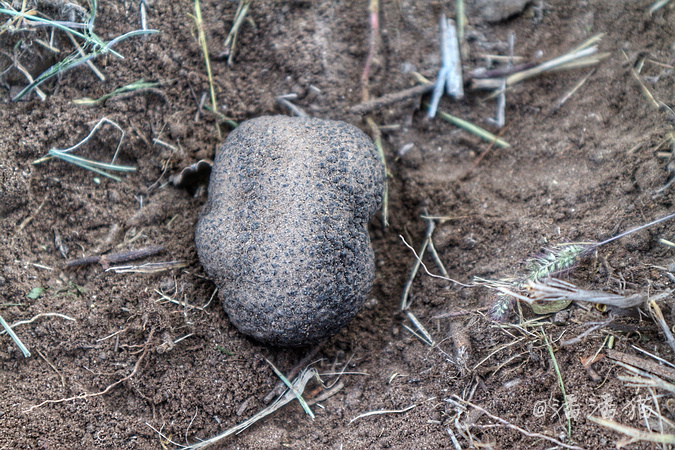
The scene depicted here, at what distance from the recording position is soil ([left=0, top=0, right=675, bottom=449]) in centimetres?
201

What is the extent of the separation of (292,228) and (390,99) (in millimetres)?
1108

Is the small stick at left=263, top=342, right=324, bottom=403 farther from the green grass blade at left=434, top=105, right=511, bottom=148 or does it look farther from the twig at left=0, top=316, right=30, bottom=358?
the green grass blade at left=434, top=105, right=511, bottom=148

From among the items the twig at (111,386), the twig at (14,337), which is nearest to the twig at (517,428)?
the twig at (111,386)

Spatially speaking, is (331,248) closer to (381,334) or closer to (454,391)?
(381,334)

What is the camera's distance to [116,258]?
2.27m

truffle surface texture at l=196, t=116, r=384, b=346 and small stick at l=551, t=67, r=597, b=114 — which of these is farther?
small stick at l=551, t=67, r=597, b=114

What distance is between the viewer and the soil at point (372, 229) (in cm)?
201

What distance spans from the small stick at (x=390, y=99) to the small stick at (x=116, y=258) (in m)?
1.27

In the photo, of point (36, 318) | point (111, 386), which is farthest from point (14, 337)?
point (111, 386)

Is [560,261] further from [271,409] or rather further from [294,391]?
[271,409]

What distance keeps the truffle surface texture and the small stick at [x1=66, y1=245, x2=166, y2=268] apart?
0.88 feet

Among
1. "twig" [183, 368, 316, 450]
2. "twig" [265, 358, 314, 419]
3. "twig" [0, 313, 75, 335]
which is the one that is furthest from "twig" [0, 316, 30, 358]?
"twig" [265, 358, 314, 419]

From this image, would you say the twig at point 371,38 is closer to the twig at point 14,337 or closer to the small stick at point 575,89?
the small stick at point 575,89

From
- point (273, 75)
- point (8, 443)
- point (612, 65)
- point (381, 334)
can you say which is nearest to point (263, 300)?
point (381, 334)
